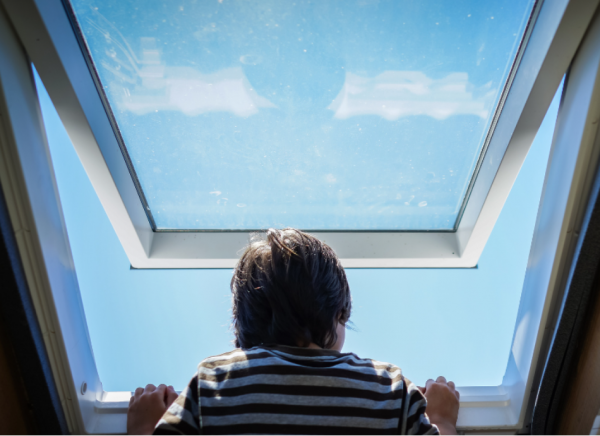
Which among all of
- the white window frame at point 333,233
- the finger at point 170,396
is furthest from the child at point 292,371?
the white window frame at point 333,233

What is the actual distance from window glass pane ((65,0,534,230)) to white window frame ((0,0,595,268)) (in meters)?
0.05

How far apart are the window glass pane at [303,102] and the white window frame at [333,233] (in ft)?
0.16

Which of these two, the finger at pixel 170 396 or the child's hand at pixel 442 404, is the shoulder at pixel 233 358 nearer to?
the finger at pixel 170 396

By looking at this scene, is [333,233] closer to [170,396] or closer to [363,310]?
[363,310]

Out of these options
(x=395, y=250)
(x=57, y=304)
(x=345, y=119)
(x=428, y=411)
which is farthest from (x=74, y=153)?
(x=428, y=411)

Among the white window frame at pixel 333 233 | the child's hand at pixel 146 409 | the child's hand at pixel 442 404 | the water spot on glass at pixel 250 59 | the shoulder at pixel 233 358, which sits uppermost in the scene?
the water spot on glass at pixel 250 59

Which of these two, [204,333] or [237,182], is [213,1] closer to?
[237,182]

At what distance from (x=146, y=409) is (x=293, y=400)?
59 cm

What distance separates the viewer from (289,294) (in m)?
0.87

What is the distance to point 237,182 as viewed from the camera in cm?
135

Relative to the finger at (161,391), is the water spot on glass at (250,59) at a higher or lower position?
higher

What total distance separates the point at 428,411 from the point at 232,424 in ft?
2.09

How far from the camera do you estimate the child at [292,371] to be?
2.50 feet

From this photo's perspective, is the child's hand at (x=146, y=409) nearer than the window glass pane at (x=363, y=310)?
Yes
